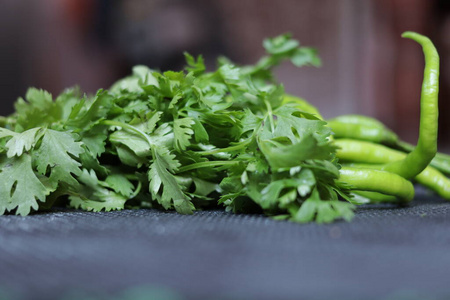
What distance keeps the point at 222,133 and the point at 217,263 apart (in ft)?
1.83

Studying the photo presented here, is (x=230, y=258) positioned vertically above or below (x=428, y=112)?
below

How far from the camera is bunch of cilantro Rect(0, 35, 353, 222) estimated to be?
94 centimetres

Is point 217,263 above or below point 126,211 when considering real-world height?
above

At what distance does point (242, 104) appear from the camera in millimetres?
1227

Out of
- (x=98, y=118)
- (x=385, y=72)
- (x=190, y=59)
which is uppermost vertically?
(x=190, y=59)

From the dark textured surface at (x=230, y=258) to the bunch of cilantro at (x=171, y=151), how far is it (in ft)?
0.33

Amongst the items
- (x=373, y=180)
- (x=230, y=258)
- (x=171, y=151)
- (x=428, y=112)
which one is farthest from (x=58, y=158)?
(x=428, y=112)

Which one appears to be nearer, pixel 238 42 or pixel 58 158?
pixel 58 158

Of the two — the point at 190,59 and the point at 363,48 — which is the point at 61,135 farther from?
the point at 363,48

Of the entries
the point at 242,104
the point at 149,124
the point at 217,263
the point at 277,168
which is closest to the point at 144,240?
the point at 217,263

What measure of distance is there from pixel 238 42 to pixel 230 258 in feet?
11.7

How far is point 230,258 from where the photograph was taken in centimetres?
64

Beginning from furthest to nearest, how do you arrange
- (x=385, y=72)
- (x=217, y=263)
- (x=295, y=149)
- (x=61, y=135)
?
(x=385, y=72) → (x=61, y=135) → (x=295, y=149) → (x=217, y=263)

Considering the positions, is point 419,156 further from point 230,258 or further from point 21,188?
point 21,188
